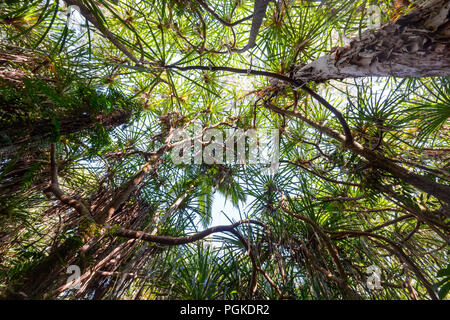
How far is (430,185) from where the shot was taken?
16.7 inches

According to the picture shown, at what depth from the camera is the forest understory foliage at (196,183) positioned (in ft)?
1.30

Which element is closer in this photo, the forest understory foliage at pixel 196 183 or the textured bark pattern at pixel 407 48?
the textured bark pattern at pixel 407 48

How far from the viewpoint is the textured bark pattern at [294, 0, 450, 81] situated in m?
0.30

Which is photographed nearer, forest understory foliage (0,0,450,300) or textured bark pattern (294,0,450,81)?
textured bark pattern (294,0,450,81)

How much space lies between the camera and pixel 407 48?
33 centimetres

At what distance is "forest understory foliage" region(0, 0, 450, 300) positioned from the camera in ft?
1.30

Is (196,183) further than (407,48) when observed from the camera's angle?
Yes

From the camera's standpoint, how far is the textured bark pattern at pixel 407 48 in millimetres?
296

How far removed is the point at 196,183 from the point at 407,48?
0.97 meters

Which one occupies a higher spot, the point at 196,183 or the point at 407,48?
the point at 196,183

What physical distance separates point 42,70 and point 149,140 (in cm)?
61

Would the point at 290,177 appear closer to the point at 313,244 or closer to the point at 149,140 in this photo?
the point at 313,244

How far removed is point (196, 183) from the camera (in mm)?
1036
